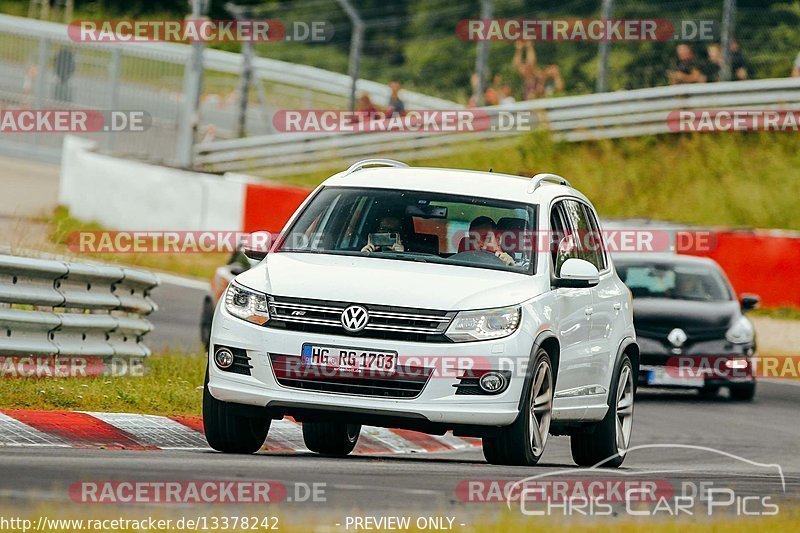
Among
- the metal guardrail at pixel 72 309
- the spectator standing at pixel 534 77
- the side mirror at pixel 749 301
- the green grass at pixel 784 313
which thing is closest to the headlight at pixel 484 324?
the metal guardrail at pixel 72 309

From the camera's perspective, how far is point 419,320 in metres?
9.12

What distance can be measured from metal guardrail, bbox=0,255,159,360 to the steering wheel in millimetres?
3556

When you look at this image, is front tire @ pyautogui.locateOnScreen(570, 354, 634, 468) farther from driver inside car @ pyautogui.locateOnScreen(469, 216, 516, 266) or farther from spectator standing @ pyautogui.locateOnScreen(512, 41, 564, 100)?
spectator standing @ pyautogui.locateOnScreen(512, 41, 564, 100)

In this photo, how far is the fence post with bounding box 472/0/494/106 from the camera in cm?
2937

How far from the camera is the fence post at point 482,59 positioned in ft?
96.4

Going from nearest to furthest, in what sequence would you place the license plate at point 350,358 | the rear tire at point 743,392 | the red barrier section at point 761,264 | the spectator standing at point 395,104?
the license plate at point 350,358
the rear tire at point 743,392
the red barrier section at point 761,264
the spectator standing at point 395,104

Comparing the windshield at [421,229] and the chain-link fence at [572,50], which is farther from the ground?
the chain-link fence at [572,50]

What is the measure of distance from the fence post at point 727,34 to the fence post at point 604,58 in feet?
6.05

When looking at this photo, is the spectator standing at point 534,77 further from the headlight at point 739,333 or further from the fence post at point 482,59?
the headlight at point 739,333

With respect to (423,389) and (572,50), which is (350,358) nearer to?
(423,389)

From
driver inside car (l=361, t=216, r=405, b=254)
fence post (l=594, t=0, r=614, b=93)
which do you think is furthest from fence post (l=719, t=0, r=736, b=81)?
driver inside car (l=361, t=216, r=405, b=254)

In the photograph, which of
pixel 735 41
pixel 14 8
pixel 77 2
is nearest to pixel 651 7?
pixel 735 41

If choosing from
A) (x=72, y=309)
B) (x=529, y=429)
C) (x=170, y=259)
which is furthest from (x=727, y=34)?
(x=529, y=429)

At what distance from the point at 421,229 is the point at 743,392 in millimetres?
8457
